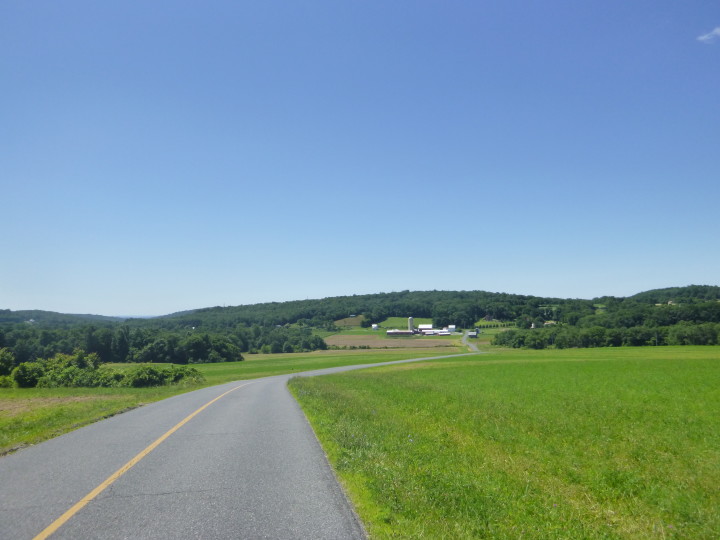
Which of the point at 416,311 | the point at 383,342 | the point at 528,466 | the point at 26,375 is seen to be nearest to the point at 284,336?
the point at 383,342

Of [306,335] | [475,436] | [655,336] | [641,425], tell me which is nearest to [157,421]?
[475,436]

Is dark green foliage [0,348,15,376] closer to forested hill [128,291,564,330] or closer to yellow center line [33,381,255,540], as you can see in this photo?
yellow center line [33,381,255,540]

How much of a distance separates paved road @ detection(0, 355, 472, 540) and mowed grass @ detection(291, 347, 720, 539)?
24.8 inches

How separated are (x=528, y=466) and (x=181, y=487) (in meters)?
6.88

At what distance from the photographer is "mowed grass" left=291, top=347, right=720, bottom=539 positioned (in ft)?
21.4

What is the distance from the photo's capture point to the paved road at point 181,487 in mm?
5801

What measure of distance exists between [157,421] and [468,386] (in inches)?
817

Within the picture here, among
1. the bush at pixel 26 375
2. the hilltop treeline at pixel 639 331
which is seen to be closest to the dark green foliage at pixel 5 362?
the bush at pixel 26 375

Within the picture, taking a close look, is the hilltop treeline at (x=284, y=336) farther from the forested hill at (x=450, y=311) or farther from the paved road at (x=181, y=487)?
the paved road at (x=181, y=487)

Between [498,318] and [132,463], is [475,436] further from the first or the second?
[498,318]

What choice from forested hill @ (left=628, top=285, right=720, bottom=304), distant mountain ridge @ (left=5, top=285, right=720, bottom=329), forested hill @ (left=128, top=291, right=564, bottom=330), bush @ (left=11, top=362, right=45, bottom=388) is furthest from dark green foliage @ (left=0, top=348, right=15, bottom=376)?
forested hill @ (left=628, top=285, right=720, bottom=304)

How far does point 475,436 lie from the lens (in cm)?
1328

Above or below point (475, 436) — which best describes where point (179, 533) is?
above

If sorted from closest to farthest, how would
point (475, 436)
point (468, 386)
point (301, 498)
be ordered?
point (301, 498) < point (475, 436) < point (468, 386)
